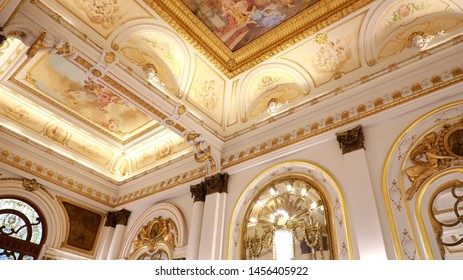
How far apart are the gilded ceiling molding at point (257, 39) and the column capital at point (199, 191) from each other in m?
3.19

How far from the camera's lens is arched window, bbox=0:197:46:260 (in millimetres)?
8852

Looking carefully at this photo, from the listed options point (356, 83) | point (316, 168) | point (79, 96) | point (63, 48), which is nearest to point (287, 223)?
point (316, 168)

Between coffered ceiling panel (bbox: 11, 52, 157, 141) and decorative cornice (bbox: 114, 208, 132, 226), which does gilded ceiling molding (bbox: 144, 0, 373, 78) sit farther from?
decorative cornice (bbox: 114, 208, 132, 226)

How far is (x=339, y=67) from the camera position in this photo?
746cm

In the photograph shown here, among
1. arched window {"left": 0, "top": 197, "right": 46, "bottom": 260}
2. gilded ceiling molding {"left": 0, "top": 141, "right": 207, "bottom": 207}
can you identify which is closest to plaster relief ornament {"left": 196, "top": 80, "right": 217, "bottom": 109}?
gilded ceiling molding {"left": 0, "top": 141, "right": 207, "bottom": 207}

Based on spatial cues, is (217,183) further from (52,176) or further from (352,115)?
(52,176)

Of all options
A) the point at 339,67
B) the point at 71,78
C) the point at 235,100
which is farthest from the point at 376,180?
the point at 71,78

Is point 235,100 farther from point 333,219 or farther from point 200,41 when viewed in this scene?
point 333,219

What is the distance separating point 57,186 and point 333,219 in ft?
27.7

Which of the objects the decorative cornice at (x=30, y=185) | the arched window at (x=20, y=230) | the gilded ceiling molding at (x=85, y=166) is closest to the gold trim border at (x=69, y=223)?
the arched window at (x=20, y=230)

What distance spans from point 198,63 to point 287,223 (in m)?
4.57

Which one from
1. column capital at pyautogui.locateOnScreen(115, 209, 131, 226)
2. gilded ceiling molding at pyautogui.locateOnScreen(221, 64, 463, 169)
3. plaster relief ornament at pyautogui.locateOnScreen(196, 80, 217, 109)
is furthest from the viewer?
column capital at pyautogui.locateOnScreen(115, 209, 131, 226)

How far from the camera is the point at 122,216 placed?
1063 centimetres

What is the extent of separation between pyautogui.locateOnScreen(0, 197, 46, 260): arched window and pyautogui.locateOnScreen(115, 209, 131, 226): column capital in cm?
217
